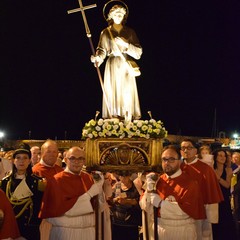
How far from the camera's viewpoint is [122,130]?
7641 millimetres

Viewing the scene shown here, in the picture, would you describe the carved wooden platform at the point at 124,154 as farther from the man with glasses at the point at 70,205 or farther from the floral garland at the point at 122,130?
the man with glasses at the point at 70,205

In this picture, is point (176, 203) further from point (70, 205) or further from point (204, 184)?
point (70, 205)

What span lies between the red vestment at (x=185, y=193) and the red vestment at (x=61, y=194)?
1.16m

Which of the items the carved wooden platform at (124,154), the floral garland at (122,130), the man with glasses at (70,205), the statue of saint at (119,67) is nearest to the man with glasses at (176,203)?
the man with glasses at (70,205)

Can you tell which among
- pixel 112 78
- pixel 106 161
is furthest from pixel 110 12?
pixel 106 161

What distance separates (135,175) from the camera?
27.0ft

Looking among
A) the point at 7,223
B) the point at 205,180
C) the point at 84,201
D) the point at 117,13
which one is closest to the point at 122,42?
the point at 117,13

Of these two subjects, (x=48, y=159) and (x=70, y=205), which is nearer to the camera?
(x=70, y=205)

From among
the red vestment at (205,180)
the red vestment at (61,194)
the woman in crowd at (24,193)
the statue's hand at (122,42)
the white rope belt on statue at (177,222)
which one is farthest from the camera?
the statue's hand at (122,42)

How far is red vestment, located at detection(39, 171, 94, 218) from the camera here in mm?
5352

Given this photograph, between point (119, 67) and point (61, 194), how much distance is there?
3.84 metres

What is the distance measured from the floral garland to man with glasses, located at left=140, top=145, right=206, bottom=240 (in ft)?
6.75

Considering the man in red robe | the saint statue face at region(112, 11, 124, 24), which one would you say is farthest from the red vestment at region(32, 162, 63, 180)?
the saint statue face at region(112, 11, 124, 24)

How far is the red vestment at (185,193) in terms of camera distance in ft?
17.6
